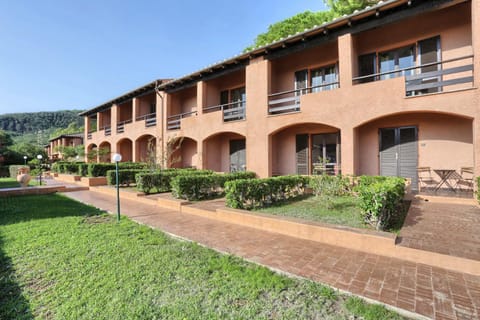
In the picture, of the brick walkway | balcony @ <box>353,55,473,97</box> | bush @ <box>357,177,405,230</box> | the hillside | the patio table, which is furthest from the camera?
the hillside

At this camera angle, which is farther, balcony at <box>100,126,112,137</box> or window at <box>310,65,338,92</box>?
balcony at <box>100,126,112,137</box>

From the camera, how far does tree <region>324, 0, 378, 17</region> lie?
14.3 meters

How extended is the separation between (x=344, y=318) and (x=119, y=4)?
1488 cm

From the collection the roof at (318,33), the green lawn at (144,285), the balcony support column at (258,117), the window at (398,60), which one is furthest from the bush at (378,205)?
the roof at (318,33)

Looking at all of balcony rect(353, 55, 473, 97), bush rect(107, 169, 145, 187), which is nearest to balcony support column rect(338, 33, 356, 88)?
balcony rect(353, 55, 473, 97)

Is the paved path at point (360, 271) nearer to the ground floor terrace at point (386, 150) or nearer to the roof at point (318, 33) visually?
the ground floor terrace at point (386, 150)

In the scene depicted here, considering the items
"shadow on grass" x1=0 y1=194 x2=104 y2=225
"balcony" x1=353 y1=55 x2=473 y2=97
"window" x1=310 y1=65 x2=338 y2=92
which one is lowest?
"shadow on grass" x1=0 y1=194 x2=104 y2=225

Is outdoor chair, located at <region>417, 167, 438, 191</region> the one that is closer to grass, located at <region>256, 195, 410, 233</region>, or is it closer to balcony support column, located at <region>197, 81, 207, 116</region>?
grass, located at <region>256, 195, 410, 233</region>

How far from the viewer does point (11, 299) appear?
2.93 m

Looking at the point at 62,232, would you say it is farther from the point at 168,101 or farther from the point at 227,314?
the point at 168,101

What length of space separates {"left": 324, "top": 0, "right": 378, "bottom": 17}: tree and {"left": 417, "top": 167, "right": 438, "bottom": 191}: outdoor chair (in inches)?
446

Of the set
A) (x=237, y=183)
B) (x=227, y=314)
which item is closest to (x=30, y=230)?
(x=237, y=183)

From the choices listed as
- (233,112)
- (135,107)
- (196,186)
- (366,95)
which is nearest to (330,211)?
(196,186)

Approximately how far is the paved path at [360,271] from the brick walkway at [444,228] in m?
0.53
